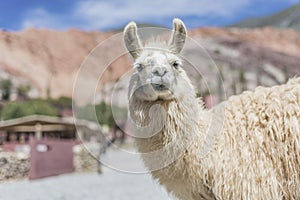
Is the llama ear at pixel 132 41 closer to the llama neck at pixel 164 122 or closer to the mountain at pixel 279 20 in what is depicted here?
the llama neck at pixel 164 122

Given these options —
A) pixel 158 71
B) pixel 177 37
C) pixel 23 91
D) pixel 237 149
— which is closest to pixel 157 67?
pixel 158 71

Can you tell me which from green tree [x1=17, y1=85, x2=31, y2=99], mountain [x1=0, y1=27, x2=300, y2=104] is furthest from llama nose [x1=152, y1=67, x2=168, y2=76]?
green tree [x1=17, y1=85, x2=31, y2=99]

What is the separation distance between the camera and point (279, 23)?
12481cm

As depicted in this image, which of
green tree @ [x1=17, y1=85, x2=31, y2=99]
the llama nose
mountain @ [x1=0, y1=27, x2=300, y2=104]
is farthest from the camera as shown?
mountain @ [x1=0, y1=27, x2=300, y2=104]

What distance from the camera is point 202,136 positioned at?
3.89 metres

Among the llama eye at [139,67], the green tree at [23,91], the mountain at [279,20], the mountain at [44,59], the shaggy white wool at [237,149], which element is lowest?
the green tree at [23,91]

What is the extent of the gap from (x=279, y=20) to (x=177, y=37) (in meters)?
132

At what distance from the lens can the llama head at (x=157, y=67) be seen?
3.54 meters

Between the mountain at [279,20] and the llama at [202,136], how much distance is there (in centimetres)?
11706

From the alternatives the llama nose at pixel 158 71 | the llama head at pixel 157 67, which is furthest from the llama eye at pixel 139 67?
the llama nose at pixel 158 71

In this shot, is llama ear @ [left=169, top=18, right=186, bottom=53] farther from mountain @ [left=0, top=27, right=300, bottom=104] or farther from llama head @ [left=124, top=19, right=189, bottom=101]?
mountain @ [left=0, top=27, right=300, bottom=104]

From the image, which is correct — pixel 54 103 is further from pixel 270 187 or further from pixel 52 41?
pixel 270 187

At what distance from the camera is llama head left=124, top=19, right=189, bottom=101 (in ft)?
11.6

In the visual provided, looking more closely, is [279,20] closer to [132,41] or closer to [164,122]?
[132,41]
